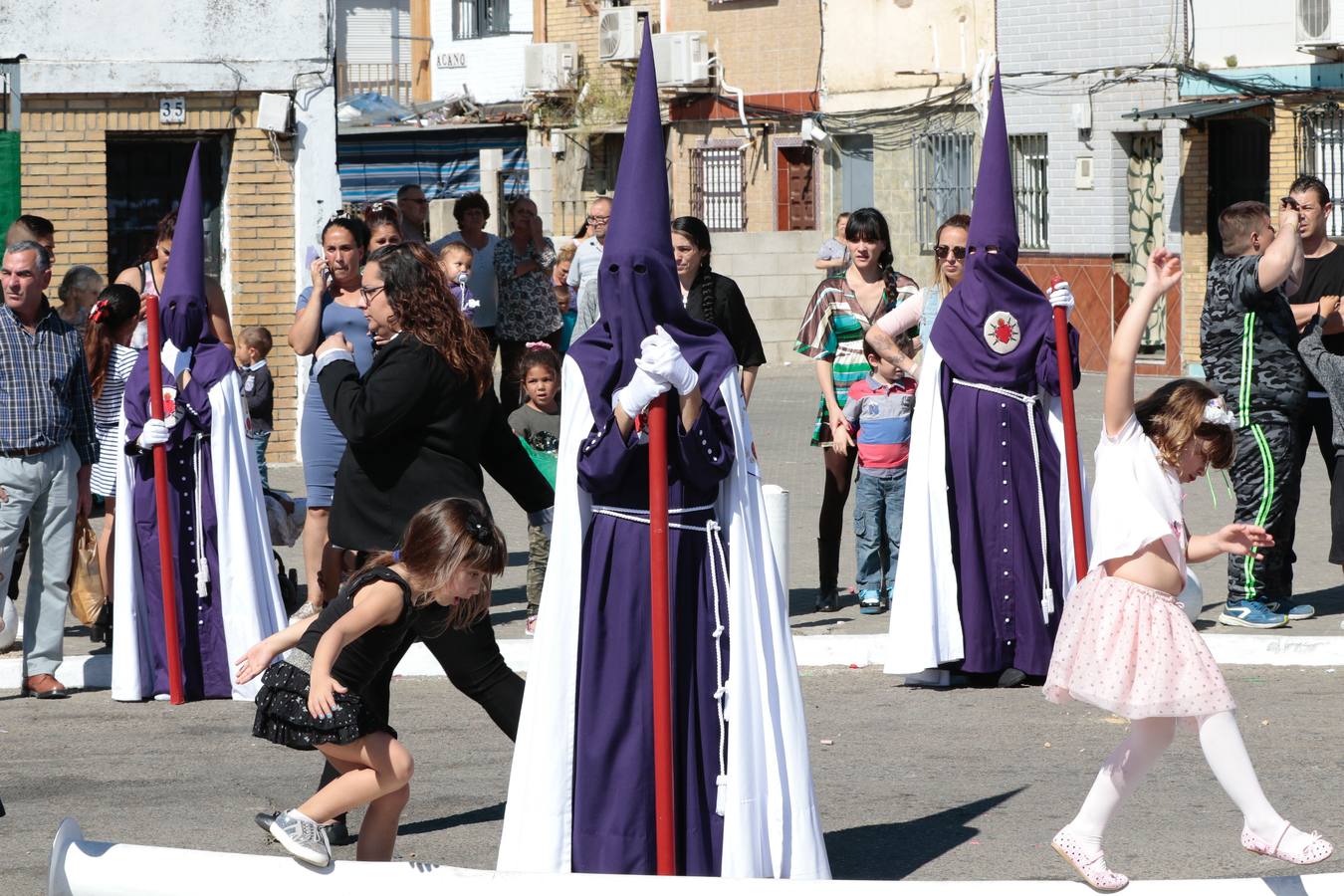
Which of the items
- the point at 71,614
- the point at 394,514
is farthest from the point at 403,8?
the point at 394,514

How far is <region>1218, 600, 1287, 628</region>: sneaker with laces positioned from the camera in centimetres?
975

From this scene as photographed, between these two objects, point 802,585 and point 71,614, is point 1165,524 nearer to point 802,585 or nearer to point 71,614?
point 802,585

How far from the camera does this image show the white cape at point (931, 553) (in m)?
8.64

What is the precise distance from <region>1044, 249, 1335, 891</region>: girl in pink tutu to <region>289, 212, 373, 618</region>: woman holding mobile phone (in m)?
4.22

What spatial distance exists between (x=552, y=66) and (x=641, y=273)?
1240 inches

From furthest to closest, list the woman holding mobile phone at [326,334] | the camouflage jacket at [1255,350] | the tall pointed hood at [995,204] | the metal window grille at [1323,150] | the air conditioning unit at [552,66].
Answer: the air conditioning unit at [552,66] → the metal window grille at [1323,150] → the camouflage jacket at [1255,350] → the woman holding mobile phone at [326,334] → the tall pointed hood at [995,204]

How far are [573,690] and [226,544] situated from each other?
347 centimetres

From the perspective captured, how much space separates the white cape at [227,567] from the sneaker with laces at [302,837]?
325cm

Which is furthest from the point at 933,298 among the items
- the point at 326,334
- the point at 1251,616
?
the point at 326,334

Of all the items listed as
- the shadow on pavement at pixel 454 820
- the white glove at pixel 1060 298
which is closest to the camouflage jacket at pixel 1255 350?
the white glove at pixel 1060 298

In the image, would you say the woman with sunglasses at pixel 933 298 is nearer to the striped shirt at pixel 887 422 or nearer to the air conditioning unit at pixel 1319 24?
the striped shirt at pixel 887 422

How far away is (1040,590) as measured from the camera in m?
8.66

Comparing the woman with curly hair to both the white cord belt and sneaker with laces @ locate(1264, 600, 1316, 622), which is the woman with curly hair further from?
sneaker with laces @ locate(1264, 600, 1316, 622)

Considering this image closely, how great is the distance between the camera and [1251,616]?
977cm
